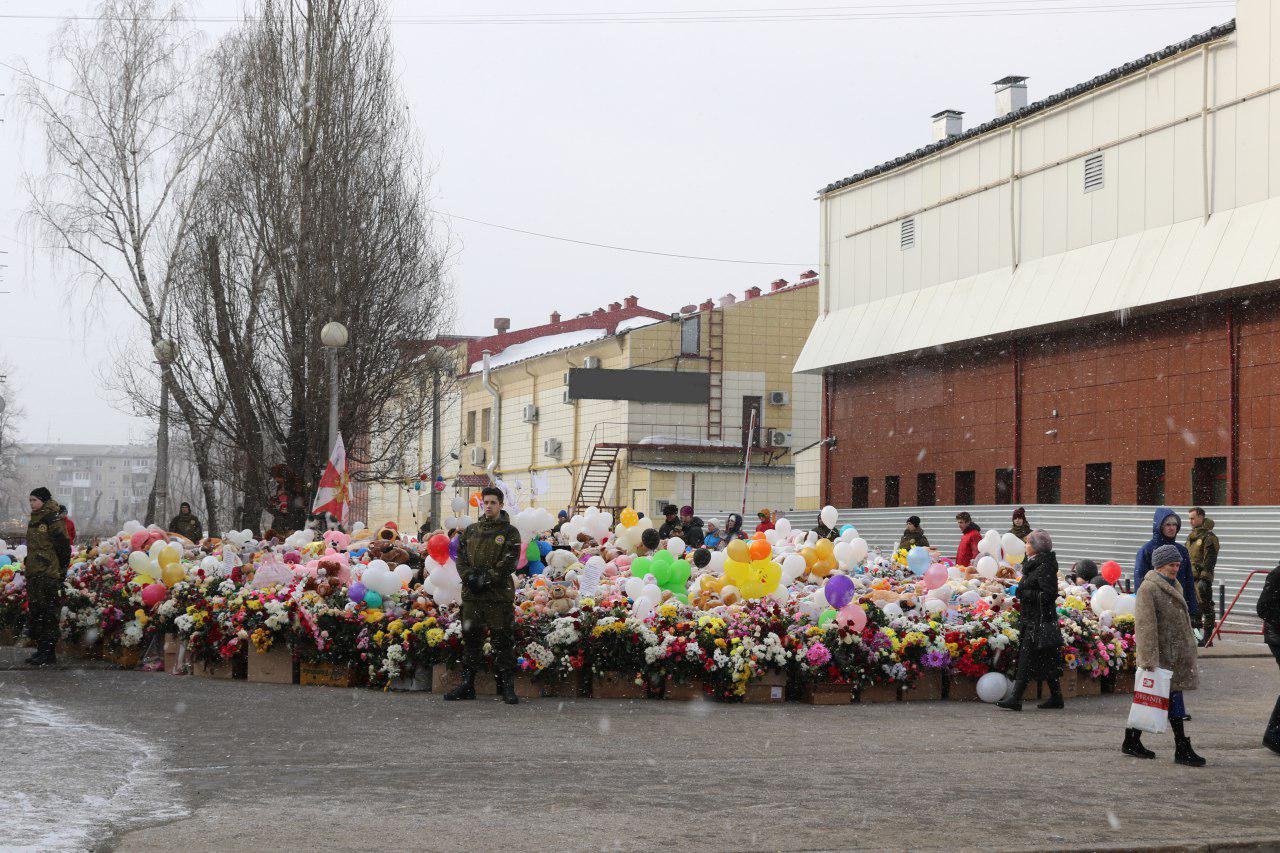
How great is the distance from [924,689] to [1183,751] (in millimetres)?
4057

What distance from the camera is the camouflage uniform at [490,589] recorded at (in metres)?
13.0

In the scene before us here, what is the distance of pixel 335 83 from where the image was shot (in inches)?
1286

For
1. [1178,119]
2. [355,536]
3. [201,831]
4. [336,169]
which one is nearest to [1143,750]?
[201,831]

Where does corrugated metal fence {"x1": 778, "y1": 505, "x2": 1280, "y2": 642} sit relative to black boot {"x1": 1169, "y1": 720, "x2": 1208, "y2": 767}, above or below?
above

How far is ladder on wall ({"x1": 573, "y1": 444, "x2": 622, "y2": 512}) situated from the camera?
51.9 metres

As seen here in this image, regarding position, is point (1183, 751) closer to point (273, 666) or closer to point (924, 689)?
point (924, 689)

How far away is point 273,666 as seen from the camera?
14750mm

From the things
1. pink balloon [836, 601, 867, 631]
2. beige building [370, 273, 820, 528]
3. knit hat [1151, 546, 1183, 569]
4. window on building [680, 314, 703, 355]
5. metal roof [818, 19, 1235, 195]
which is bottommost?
pink balloon [836, 601, 867, 631]

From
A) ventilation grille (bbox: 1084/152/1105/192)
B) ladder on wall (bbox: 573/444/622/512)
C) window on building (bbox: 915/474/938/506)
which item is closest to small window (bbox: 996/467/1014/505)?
window on building (bbox: 915/474/938/506)

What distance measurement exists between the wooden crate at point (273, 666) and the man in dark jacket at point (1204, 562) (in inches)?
454

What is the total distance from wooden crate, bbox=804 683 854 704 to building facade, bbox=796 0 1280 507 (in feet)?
50.0

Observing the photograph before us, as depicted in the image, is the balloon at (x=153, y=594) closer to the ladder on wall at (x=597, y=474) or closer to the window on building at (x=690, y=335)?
the ladder on wall at (x=597, y=474)

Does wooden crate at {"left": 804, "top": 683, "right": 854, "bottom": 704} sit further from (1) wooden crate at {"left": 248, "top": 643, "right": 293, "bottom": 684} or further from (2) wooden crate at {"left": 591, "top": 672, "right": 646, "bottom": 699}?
(1) wooden crate at {"left": 248, "top": 643, "right": 293, "bottom": 684}

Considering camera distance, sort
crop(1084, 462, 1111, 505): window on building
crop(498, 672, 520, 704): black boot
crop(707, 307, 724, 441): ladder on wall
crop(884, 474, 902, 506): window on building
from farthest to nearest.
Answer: crop(707, 307, 724, 441): ladder on wall
crop(884, 474, 902, 506): window on building
crop(1084, 462, 1111, 505): window on building
crop(498, 672, 520, 704): black boot
